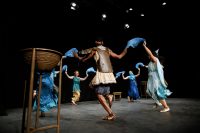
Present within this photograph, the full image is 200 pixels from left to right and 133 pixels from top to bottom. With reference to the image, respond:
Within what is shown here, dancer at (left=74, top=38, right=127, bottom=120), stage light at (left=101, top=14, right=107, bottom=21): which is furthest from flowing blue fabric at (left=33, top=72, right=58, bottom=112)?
stage light at (left=101, top=14, right=107, bottom=21)

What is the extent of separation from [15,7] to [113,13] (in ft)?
13.6

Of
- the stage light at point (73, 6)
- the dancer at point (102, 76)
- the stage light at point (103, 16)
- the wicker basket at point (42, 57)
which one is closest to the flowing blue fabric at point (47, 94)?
the dancer at point (102, 76)

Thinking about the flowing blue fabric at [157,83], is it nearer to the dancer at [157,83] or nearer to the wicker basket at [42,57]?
the dancer at [157,83]

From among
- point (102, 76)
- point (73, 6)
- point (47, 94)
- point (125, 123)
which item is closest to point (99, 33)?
point (73, 6)

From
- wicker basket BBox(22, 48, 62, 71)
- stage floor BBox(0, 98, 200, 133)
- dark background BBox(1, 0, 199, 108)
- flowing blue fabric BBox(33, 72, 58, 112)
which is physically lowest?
stage floor BBox(0, 98, 200, 133)

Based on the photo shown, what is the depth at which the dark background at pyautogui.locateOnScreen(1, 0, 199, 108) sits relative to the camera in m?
6.10

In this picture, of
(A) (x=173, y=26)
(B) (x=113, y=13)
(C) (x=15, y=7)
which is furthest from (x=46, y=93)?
(A) (x=173, y=26)

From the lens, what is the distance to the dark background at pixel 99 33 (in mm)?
6102

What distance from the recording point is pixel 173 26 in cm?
1033

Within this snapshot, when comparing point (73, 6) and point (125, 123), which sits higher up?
point (73, 6)

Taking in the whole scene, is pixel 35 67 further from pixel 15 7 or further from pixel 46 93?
pixel 15 7

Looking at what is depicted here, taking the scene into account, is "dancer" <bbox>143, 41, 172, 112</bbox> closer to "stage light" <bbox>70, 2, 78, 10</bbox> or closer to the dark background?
the dark background

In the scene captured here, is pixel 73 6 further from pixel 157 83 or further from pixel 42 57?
pixel 42 57

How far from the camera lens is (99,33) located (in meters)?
8.95
